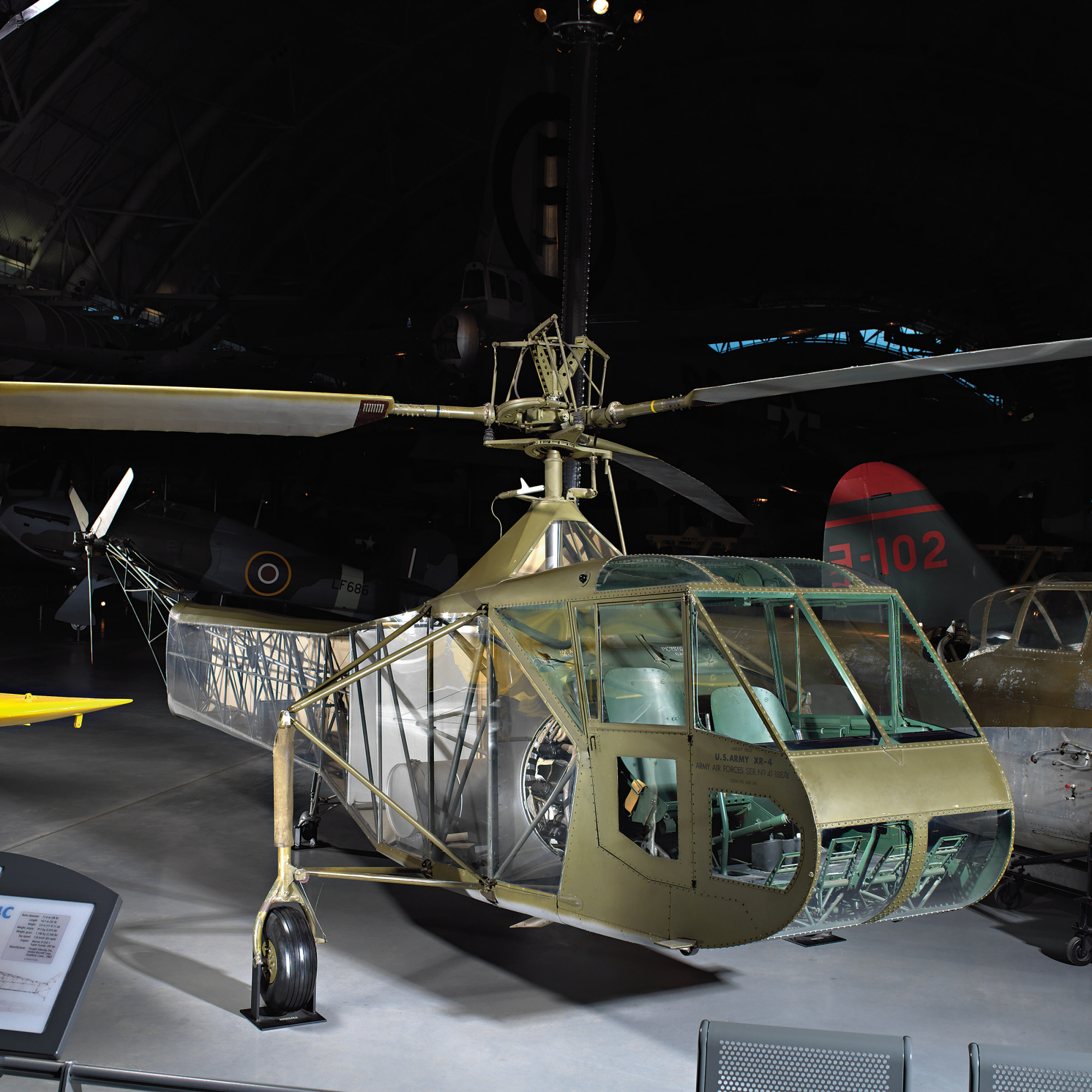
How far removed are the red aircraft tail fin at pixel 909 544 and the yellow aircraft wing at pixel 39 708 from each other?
7.22m

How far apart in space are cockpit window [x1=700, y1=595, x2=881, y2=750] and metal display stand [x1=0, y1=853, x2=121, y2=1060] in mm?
2406

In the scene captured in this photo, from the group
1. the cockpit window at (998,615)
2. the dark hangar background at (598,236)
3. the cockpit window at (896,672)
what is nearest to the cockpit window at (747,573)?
the cockpit window at (896,672)

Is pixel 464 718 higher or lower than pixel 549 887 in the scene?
higher

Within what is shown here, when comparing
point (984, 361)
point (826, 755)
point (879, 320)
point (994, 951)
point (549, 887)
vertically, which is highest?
point (879, 320)

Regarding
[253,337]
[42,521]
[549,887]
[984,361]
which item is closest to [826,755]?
[549,887]

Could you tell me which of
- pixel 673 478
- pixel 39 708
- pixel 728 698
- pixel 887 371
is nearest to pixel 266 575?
pixel 39 708

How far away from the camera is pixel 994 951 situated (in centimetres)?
542

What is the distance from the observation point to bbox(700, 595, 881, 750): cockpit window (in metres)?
4.00

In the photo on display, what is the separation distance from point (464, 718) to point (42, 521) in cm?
1569

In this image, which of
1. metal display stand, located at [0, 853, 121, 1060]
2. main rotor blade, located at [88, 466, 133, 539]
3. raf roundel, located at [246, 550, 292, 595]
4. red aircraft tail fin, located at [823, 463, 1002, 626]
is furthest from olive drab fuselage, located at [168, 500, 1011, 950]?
raf roundel, located at [246, 550, 292, 595]

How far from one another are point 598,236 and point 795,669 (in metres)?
15.5

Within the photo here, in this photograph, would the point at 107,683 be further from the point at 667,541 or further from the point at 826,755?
the point at 826,755

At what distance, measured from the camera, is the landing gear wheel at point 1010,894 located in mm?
6102

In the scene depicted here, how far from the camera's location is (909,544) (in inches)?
376
